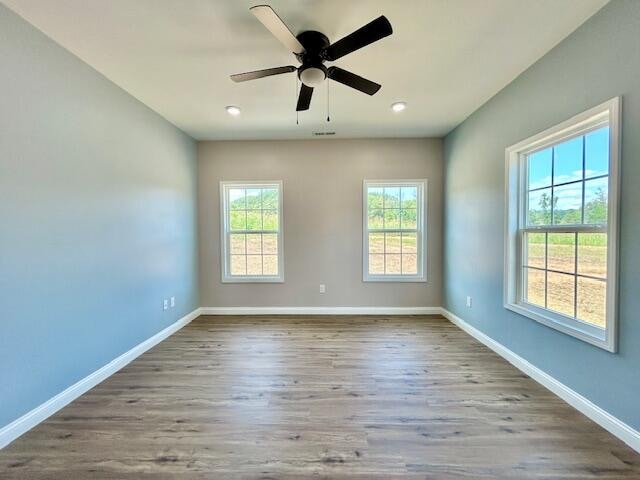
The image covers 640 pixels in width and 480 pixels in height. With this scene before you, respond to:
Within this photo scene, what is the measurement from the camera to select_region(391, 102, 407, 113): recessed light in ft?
10.0

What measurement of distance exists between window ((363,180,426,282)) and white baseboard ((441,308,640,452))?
1398 mm

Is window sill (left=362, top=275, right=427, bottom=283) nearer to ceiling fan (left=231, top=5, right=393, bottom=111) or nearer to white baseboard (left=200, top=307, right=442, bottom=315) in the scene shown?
white baseboard (left=200, top=307, right=442, bottom=315)

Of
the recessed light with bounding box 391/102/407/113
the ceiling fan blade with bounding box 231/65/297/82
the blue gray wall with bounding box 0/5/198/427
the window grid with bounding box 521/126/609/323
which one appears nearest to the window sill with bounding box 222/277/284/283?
the blue gray wall with bounding box 0/5/198/427

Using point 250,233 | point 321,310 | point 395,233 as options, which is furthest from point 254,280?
point 395,233

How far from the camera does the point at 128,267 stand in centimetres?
276

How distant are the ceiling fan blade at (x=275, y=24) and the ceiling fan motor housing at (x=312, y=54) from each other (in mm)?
65

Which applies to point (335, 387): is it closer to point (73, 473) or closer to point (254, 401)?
point (254, 401)

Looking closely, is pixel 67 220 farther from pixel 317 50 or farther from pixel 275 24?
pixel 317 50

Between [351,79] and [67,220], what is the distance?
2.38 m

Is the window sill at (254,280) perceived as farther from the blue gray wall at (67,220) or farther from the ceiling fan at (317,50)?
the ceiling fan at (317,50)

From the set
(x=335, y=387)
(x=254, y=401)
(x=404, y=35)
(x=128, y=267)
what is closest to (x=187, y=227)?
(x=128, y=267)

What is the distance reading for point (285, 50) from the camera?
2.18 metres

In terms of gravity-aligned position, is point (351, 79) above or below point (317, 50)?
below

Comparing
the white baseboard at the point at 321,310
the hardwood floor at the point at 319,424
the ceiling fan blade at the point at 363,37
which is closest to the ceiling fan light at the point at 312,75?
the ceiling fan blade at the point at 363,37
